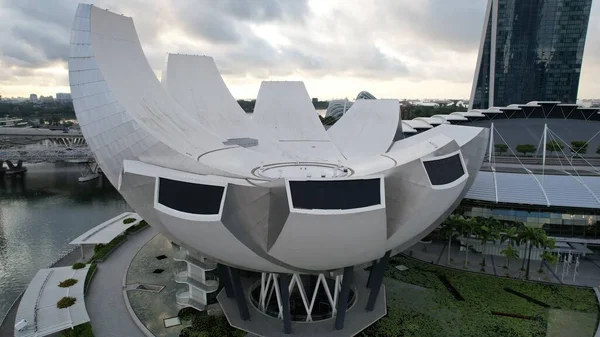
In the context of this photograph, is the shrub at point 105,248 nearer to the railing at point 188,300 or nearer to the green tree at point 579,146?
the railing at point 188,300

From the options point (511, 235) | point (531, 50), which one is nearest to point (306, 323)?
point (511, 235)

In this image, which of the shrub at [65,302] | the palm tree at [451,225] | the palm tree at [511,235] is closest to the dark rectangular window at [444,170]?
the palm tree at [451,225]

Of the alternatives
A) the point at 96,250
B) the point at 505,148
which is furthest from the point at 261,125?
the point at 505,148

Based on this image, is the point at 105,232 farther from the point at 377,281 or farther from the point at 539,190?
the point at 539,190

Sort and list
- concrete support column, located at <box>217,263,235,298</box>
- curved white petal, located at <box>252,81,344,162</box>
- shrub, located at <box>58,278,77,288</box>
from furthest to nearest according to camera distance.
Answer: curved white petal, located at <box>252,81,344,162</box>, shrub, located at <box>58,278,77,288</box>, concrete support column, located at <box>217,263,235,298</box>

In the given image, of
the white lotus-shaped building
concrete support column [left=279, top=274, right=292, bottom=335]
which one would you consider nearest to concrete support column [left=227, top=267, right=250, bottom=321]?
concrete support column [left=279, top=274, right=292, bottom=335]

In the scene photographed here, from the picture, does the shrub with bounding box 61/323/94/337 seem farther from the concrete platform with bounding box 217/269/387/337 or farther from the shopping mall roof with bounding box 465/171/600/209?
the shopping mall roof with bounding box 465/171/600/209
